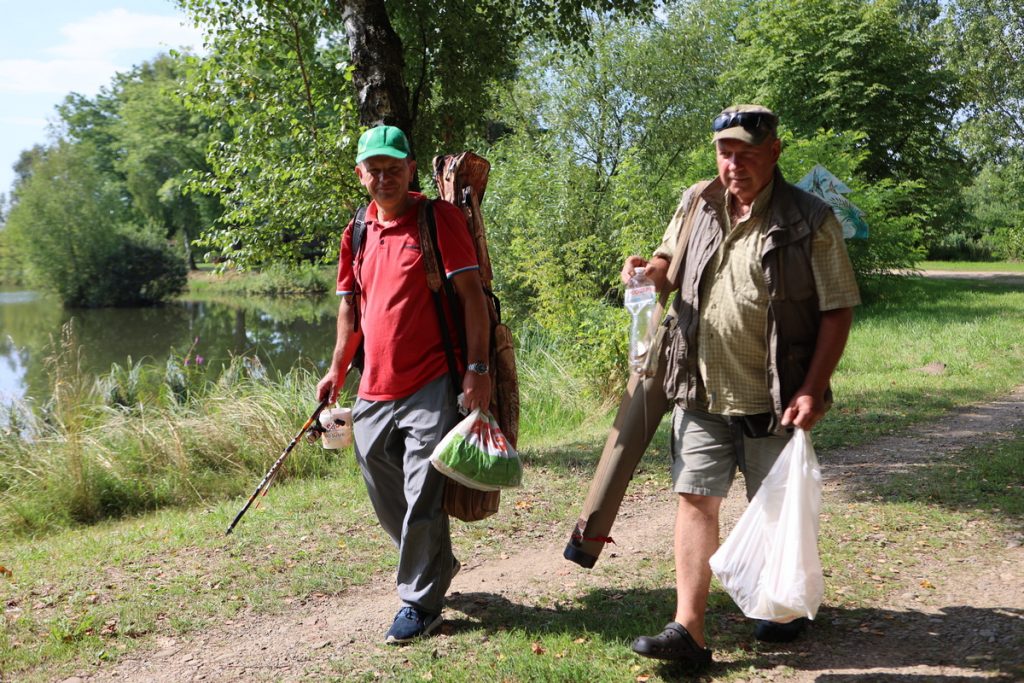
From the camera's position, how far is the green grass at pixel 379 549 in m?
3.95

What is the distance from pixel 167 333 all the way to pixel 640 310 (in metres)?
30.8

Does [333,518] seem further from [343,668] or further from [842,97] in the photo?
[842,97]

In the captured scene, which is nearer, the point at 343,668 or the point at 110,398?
the point at 343,668

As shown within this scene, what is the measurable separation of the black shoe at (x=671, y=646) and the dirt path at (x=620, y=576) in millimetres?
281

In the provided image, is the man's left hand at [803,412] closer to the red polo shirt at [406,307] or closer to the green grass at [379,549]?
the green grass at [379,549]

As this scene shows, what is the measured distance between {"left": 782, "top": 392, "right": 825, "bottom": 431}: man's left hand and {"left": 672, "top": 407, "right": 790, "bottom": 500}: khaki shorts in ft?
0.74

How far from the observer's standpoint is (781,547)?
3078 millimetres

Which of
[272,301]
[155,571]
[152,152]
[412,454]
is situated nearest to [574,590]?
[412,454]

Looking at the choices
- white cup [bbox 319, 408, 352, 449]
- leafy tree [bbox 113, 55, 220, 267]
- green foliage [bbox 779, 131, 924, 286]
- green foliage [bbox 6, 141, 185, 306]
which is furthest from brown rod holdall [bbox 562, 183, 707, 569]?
leafy tree [bbox 113, 55, 220, 267]

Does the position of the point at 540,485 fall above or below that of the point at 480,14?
below

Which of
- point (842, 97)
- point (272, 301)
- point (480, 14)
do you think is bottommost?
point (272, 301)

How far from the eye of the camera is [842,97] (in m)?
24.9

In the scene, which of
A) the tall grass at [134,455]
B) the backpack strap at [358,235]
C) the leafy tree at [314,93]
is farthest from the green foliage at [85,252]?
the backpack strap at [358,235]

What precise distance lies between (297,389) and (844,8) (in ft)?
67.8
